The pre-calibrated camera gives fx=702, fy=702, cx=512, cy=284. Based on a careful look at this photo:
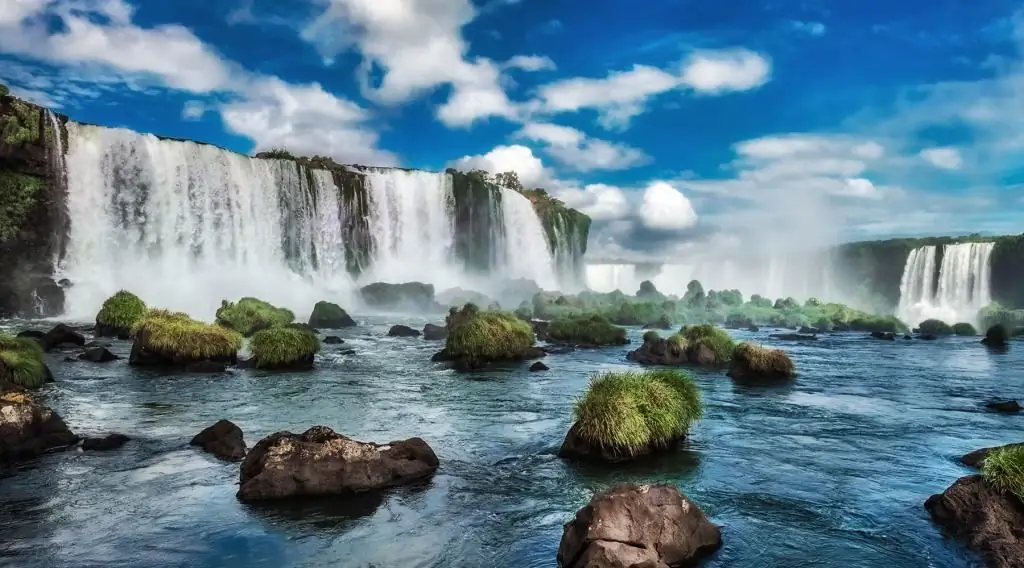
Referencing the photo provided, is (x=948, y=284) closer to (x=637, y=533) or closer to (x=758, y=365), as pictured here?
(x=758, y=365)

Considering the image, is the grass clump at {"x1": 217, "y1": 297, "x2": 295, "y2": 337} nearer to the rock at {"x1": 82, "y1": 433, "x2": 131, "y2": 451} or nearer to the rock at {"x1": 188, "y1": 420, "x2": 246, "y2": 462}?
the rock at {"x1": 82, "y1": 433, "x2": 131, "y2": 451}

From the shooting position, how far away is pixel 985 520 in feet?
31.5

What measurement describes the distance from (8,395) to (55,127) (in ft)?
141

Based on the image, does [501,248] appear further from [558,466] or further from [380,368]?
[558,466]

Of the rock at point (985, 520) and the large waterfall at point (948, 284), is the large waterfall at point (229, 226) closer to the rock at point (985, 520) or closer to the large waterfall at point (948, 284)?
the rock at point (985, 520)

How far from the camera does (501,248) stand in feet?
304

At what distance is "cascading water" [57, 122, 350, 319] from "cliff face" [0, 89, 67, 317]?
3.20 feet

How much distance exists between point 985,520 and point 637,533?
5.00m

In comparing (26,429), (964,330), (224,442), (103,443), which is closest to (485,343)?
(224,442)

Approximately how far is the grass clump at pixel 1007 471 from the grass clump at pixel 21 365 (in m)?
23.1

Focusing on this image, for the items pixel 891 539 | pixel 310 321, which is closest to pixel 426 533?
pixel 891 539

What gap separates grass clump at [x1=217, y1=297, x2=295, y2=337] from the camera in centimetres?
3838

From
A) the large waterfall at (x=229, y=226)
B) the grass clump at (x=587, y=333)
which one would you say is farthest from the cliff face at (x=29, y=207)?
the grass clump at (x=587, y=333)

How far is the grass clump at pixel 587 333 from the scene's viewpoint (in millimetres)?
Result: 42625
